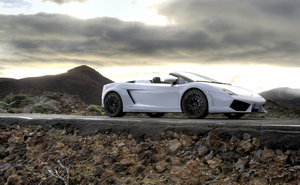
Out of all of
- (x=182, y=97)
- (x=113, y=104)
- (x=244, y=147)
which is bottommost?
(x=244, y=147)

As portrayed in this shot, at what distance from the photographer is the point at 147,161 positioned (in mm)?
4594

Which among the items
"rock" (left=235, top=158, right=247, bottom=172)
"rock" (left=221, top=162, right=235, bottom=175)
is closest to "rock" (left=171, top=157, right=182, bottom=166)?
Answer: "rock" (left=221, top=162, right=235, bottom=175)

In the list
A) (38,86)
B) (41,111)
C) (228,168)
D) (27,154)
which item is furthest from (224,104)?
(38,86)

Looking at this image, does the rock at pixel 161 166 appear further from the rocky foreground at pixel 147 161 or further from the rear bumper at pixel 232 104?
the rear bumper at pixel 232 104

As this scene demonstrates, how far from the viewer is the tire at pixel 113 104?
8672mm

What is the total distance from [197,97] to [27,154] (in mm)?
3876

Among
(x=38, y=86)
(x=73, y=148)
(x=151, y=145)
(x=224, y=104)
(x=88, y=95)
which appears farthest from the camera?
(x=88, y=95)

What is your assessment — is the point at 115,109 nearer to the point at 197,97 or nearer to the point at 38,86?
the point at 197,97

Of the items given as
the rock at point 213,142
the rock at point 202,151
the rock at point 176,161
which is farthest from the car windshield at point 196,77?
the rock at point 176,161

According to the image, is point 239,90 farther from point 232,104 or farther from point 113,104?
point 113,104

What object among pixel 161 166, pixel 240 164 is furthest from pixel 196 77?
pixel 240 164

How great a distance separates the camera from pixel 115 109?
8836 millimetres

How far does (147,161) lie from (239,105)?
10.2ft

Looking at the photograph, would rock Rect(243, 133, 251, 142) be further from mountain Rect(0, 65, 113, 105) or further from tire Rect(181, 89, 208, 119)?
mountain Rect(0, 65, 113, 105)
